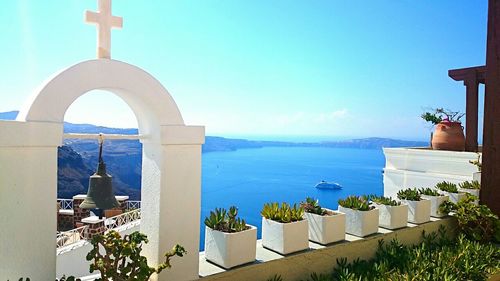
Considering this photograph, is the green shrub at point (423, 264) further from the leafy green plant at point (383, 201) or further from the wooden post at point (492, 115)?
the wooden post at point (492, 115)

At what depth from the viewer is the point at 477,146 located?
27.5ft

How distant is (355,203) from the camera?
4.12 metres

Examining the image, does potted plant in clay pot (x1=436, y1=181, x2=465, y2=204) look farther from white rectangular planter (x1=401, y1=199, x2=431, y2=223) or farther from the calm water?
the calm water

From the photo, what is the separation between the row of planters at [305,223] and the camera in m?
3.04

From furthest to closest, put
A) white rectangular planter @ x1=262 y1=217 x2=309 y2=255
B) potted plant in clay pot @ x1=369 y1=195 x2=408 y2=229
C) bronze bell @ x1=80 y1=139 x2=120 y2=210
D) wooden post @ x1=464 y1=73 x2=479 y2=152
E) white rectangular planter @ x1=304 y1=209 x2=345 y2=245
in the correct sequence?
1. wooden post @ x1=464 y1=73 x2=479 y2=152
2. potted plant in clay pot @ x1=369 y1=195 x2=408 y2=229
3. white rectangular planter @ x1=304 y1=209 x2=345 y2=245
4. white rectangular planter @ x1=262 y1=217 x2=309 y2=255
5. bronze bell @ x1=80 y1=139 x2=120 y2=210

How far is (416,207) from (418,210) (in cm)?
5

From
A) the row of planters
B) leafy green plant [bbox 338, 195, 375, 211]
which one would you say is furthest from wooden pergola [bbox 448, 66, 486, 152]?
leafy green plant [bbox 338, 195, 375, 211]

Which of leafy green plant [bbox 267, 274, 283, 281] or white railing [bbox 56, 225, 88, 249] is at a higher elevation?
leafy green plant [bbox 267, 274, 283, 281]

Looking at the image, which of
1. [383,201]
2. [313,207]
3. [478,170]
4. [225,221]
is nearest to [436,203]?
[383,201]

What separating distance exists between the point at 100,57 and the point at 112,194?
965 mm

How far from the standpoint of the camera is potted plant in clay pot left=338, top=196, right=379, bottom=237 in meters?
3.98

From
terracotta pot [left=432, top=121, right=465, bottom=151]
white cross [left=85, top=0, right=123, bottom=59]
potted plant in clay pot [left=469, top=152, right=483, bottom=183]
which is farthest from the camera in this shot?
terracotta pot [left=432, top=121, right=465, bottom=151]

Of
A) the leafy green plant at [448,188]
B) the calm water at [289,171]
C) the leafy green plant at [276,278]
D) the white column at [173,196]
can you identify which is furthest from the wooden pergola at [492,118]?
the calm water at [289,171]

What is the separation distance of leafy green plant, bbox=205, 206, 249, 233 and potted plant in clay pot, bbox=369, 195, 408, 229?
1.97m
